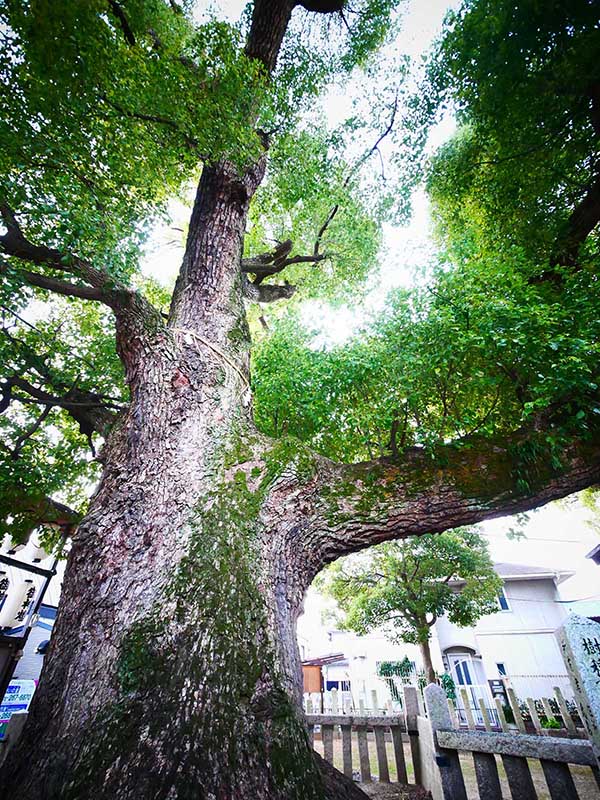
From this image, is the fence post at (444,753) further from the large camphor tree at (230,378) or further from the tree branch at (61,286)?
the tree branch at (61,286)

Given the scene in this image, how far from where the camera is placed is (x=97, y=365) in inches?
216

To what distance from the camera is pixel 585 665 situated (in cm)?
306

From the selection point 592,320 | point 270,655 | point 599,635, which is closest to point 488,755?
point 599,635

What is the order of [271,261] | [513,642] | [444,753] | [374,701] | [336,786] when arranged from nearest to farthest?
[336,786], [444,753], [374,701], [271,261], [513,642]

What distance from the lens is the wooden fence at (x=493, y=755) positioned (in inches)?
121

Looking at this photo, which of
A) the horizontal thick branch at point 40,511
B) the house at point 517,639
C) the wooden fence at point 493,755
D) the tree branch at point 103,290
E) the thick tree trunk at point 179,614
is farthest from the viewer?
the house at point 517,639

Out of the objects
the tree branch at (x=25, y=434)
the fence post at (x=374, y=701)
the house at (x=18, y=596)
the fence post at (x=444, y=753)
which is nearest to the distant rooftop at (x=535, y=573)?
the fence post at (x=374, y=701)

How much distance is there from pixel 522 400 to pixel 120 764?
3.80 meters

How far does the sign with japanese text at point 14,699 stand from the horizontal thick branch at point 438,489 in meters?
6.18

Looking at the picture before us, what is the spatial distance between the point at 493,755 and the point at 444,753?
22.7 inches

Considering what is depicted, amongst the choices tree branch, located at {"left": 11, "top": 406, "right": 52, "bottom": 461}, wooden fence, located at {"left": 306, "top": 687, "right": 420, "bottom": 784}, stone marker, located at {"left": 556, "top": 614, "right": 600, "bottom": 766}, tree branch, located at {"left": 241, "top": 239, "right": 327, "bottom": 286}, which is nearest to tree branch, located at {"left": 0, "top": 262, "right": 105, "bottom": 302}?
tree branch, located at {"left": 11, "top": 406, "right": 52, "bottom": 461}

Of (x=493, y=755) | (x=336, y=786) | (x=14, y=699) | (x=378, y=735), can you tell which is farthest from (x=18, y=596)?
(x=493, y=755)

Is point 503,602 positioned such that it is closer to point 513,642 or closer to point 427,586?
point 513,642

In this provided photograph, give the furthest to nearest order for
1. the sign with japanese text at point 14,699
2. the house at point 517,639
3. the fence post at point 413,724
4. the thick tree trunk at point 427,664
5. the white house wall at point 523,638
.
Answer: the house at point 517,639
the white house wall at point 523,638
the thick tree trunk at point 427,664
the sign with japanese text at point 14,699
the fence post at point 413,724
